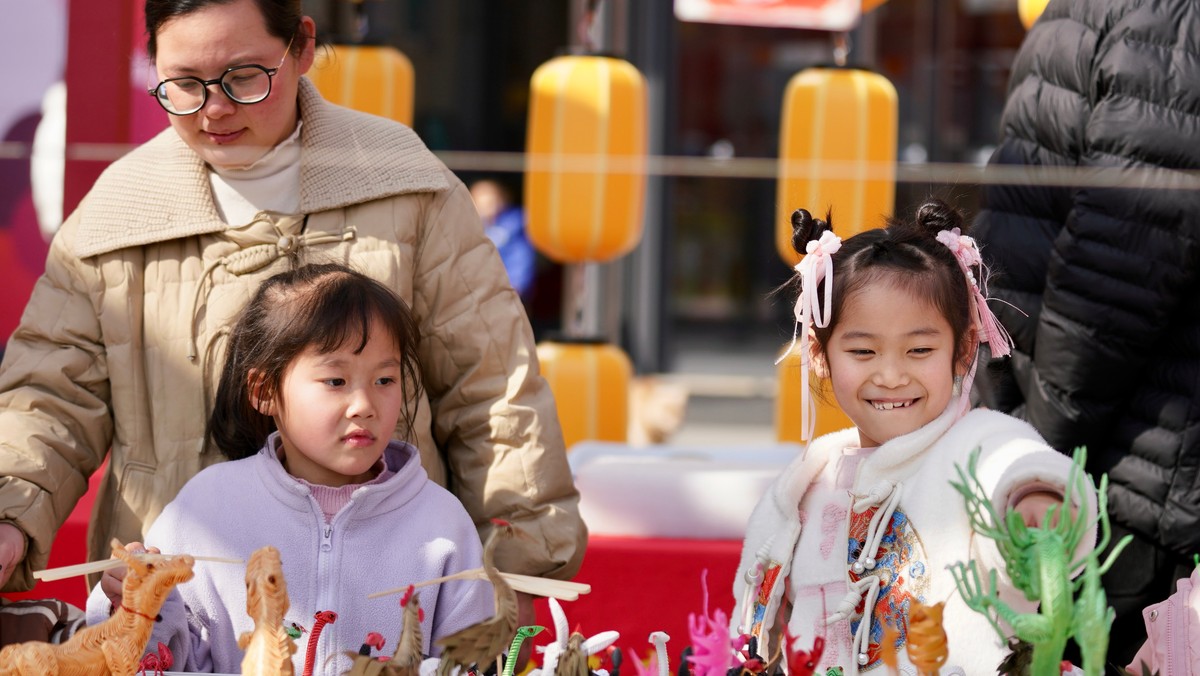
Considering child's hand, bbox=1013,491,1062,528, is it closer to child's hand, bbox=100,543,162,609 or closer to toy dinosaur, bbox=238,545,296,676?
toy dinosaur, bbox=238,545,296,676

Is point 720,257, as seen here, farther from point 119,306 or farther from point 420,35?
point 119,306

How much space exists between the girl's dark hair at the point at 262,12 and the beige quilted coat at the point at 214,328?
13cm

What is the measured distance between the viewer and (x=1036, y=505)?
1.17 m

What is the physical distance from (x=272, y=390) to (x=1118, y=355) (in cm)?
117

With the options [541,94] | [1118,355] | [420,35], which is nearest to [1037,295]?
[1118,355]

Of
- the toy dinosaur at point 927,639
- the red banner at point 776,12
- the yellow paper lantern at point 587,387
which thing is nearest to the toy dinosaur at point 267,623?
the toy dinosaur at point 927,639

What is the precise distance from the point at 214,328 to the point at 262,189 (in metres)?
0.18

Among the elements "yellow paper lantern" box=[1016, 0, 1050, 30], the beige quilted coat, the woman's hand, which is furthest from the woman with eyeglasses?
"yellow paper lantern" box=[1016, 0, 1050, 30]

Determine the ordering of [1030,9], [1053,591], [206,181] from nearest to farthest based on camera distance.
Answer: [1053,591] < [206,181] < [1030,9]

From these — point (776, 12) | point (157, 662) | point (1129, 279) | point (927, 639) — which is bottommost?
point (157, 662)

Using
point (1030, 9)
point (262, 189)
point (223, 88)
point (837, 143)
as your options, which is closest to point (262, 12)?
point (223, 88)

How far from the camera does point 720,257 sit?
29.0 feet

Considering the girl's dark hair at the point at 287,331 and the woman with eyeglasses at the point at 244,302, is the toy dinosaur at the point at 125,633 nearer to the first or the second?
the girl's dark hair at the point at 287,331

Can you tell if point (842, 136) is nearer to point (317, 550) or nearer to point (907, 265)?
point (907, 265)
